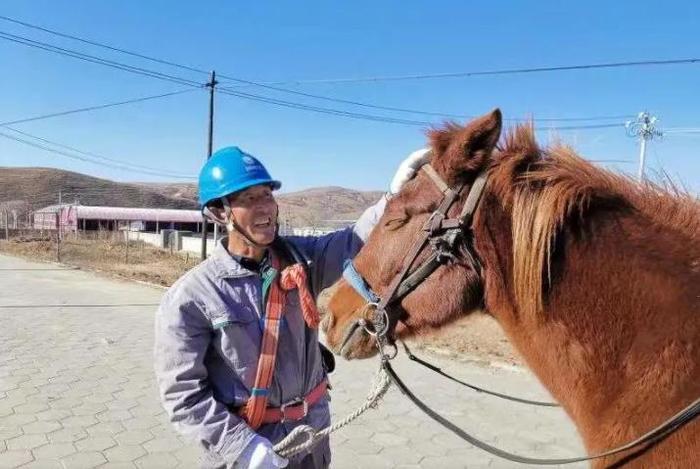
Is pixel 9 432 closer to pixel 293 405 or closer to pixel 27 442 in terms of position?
pixel 27 442

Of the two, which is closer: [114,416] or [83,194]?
[114,416]

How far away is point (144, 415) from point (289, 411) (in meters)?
3.49

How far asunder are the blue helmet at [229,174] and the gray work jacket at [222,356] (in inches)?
9.2

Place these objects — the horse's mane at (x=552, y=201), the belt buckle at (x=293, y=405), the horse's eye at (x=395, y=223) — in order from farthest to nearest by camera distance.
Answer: the belt buckle at (x=293, y=405), the horse's eye at (x=395, y=223), the horse's mane at (x=552, y=201)

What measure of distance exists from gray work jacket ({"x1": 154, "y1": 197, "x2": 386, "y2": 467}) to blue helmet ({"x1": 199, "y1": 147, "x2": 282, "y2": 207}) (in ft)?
0.77

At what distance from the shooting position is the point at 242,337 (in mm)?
1958

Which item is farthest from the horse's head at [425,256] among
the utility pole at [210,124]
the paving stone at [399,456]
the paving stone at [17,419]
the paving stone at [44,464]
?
the utility pole at [210,124]

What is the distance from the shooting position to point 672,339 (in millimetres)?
1442

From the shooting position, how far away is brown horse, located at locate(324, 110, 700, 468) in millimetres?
1453

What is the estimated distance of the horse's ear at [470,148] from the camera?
1.61 meters

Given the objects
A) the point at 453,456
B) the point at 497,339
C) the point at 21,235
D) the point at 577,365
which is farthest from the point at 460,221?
the point at 21,235

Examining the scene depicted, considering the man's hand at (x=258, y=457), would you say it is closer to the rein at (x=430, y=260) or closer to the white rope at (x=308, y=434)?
the white rope at (x=308, y=434)

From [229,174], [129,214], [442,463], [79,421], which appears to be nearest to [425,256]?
[229,174]

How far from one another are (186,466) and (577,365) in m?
3.31
